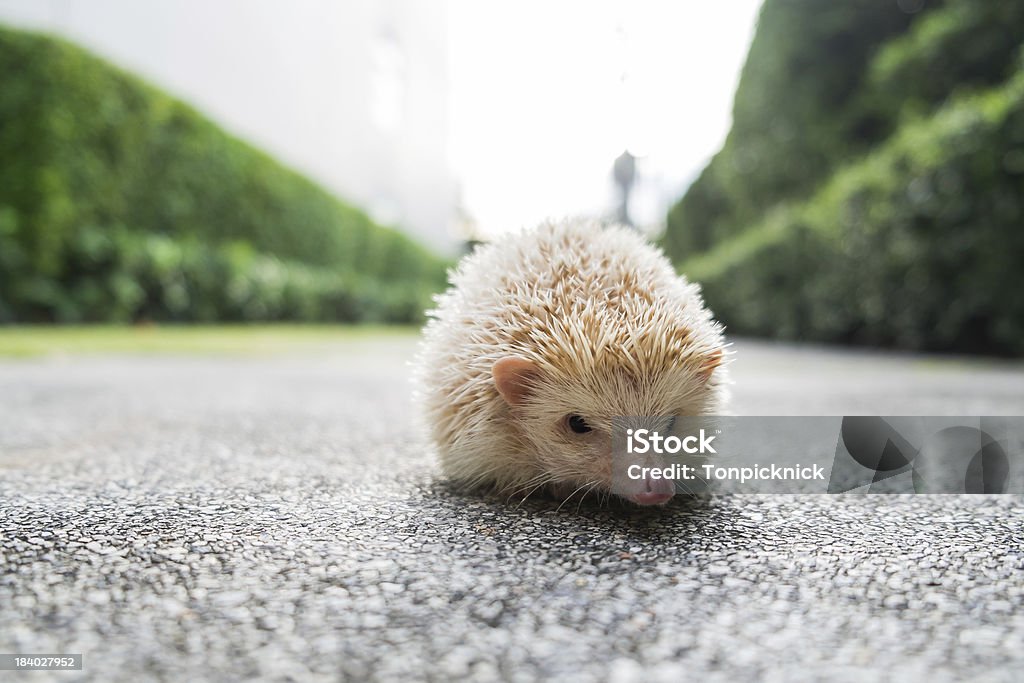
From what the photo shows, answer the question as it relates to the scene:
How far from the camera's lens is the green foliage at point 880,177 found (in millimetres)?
5988

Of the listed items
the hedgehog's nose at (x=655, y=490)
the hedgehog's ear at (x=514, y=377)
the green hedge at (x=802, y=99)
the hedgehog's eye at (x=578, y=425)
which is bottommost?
the hedgehog's nose at (x=655, y=490)

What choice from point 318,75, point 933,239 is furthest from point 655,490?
point 318,75

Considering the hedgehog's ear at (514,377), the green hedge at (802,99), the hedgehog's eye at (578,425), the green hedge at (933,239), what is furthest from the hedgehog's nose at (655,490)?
the green hedge at (802,99)

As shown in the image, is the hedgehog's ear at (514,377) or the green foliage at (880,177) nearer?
the hedgehog's ear at (514,377)

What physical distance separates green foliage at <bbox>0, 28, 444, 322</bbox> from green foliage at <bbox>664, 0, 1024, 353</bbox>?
8.92 metres

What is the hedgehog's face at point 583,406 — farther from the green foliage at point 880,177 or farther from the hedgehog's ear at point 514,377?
the green foliage at point 880,177

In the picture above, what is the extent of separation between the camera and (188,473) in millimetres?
1828

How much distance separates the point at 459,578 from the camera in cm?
110

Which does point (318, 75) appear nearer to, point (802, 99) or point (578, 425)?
point (802, 99)

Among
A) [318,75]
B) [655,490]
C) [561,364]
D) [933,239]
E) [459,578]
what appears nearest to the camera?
[459,578]

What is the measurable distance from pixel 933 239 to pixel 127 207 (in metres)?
10.1

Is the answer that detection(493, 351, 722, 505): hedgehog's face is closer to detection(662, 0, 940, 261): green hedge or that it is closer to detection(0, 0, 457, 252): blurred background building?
detection(0, 0, 457, 252): blurred background building

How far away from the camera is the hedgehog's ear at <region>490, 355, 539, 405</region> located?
1.57 meters

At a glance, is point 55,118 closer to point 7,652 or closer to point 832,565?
point 7,652
